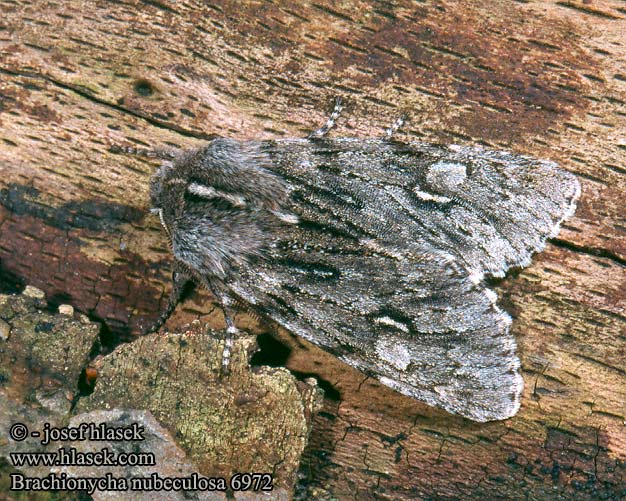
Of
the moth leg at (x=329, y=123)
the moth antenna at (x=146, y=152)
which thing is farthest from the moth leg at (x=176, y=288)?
the moth leg at (x=329, y=123)

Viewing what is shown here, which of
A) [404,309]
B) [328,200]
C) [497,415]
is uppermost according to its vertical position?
[328,200]

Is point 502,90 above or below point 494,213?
above

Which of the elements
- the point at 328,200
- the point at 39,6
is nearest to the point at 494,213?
the point at 328,200

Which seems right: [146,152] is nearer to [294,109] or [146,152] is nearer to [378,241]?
[294,109]

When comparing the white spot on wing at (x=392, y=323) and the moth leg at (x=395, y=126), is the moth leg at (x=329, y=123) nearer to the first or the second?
the moth leg at (x=395, y=126)

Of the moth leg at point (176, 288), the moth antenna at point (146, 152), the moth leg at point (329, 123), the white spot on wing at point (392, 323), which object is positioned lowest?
the moth leg at point (176, 288)

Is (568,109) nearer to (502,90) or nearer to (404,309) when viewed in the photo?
(502,90)
